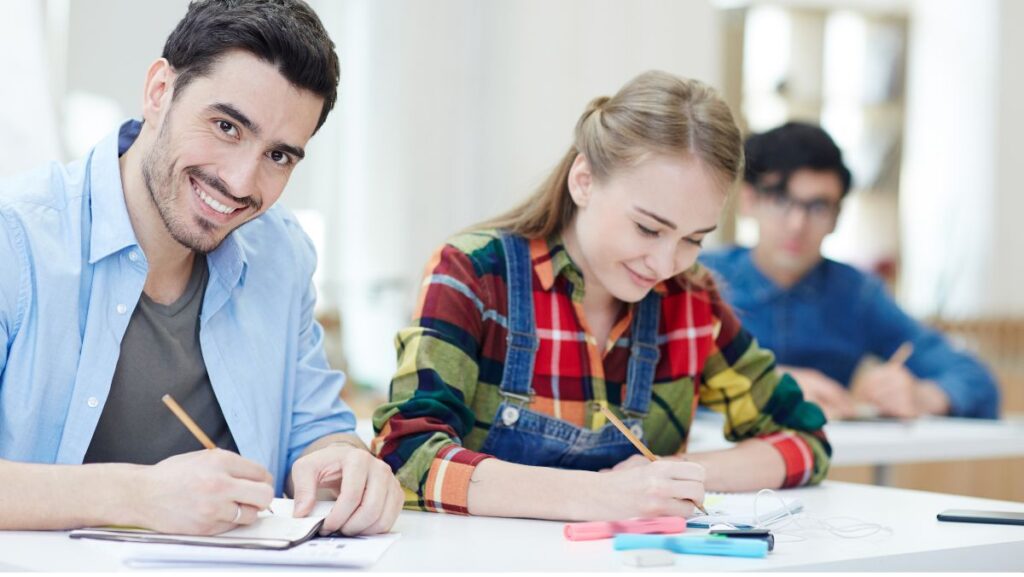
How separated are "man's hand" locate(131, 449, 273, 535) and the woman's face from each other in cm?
70

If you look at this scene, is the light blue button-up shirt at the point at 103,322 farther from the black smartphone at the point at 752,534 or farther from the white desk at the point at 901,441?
the white desk at the point at 901,441

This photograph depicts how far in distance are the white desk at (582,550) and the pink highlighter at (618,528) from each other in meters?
0.02

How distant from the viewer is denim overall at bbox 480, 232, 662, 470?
1751mm

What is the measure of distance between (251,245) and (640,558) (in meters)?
0.84

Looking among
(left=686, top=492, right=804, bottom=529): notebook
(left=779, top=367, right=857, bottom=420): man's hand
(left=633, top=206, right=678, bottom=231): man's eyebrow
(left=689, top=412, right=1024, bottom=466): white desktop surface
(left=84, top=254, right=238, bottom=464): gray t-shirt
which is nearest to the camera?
(left=686, top=492, right=804, bottom=529): notebook

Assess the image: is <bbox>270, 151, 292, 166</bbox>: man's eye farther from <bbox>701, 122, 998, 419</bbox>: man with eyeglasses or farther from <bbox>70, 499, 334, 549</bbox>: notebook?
<bbox>701, 122, 998, 419</bbox>: man with eyeglasses

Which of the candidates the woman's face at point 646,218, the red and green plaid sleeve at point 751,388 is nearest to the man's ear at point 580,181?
the woman's face at point 646,218

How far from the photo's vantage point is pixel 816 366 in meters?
3.33

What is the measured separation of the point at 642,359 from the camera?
1.87 meters

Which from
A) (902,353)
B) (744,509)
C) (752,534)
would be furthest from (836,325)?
(752,534)

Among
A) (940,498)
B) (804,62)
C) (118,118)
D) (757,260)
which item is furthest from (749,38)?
(940,498)

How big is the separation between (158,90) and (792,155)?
193 cm

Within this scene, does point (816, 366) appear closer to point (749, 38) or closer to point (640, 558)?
point (749, 38)

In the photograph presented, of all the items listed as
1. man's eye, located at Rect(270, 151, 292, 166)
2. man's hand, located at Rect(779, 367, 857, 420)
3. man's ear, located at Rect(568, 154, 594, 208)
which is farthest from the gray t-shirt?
man's hand, located at Rect(779, 367, 857, 420)
